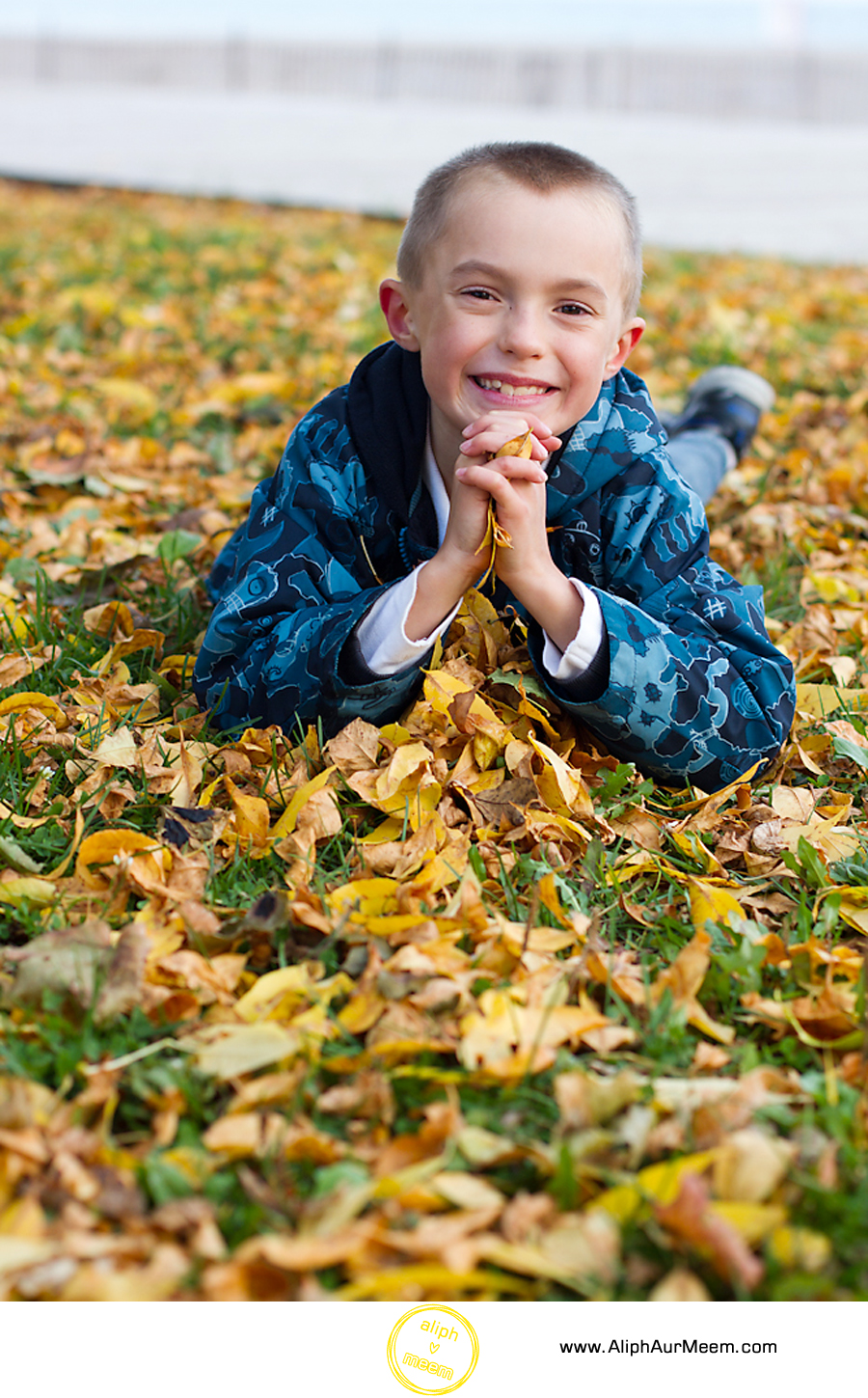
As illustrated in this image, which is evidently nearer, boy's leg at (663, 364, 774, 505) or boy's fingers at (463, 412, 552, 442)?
boy's fingers at (463, 412, 552, 442)

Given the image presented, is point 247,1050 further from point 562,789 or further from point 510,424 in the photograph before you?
point 510,424

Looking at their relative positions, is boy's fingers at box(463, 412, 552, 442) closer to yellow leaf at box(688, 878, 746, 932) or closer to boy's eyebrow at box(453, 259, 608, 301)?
boy's eyebrow at box(453, 259, 608, 301)

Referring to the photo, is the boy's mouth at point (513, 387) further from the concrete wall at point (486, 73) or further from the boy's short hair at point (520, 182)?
the concrete wall at point (486, 73)

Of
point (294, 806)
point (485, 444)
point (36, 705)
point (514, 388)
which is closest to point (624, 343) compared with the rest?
point (514, 388)

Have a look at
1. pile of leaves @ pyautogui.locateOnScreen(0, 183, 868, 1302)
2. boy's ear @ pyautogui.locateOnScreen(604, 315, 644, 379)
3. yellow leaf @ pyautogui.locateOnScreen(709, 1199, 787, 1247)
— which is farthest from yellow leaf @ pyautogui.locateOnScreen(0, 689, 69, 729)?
yellow leaf @ pyautogui.locateOnScreen(709, 1199, 787, 1247)

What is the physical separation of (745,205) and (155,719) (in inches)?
401

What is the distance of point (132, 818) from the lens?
81.4 inches

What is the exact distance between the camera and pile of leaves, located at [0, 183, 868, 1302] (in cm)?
129

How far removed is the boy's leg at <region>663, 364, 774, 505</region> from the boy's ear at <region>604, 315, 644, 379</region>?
1.00 m

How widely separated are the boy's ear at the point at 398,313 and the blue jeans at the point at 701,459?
1133mm

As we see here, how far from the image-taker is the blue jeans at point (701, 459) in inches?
130

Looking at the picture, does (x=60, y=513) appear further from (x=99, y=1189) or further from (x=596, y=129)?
(x=596, y=129)

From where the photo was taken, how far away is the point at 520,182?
2.08 meters
